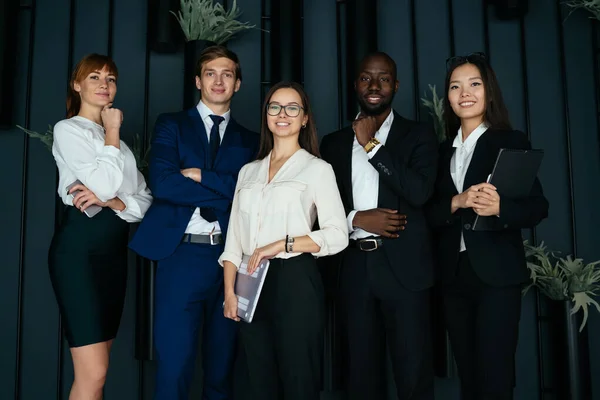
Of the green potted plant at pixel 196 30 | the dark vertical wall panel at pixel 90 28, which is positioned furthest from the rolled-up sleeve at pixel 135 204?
the dark vertical wall panel at pixel 90 28

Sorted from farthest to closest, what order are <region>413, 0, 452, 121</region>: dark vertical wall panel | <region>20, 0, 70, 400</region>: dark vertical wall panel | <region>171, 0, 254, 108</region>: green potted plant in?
<region>413, 0, 452, 121</region>: dark vertical wall panel, <region>20, 0, 70, 400</region>: dark vertical wall panel, <region>171, 0, 254, 108</region>: green potted plant

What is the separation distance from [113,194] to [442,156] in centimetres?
154

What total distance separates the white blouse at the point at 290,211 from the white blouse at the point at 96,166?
59cm

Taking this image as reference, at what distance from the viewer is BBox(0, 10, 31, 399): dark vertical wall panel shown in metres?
3.30

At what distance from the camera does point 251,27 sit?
3.49 meters

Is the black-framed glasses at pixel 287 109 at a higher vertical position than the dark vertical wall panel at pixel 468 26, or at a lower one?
lower

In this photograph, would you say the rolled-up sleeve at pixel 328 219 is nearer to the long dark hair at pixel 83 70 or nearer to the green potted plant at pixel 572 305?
the long dark hair at pixel 83 70

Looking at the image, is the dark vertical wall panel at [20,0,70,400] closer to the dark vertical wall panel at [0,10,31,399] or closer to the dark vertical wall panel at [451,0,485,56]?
the dark vertical wall panel at [0,10,31,399]

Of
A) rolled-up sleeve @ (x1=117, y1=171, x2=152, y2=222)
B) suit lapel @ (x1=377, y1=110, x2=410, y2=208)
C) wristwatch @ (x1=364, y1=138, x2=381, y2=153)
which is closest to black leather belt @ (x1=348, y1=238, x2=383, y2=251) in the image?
suit lapel @ (x1=377, y1=110, x2=410, y2=208)

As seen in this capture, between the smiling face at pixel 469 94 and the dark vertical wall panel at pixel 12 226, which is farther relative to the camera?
the dark vertical wall panel at pixel 12 226

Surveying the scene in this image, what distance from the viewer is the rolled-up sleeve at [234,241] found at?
7.13 feet

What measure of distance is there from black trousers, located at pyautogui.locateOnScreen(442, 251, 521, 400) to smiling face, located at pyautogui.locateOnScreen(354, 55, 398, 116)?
2.72 feet

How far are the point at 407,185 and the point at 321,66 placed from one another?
1608mm

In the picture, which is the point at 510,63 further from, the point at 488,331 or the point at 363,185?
the point at 488,331
